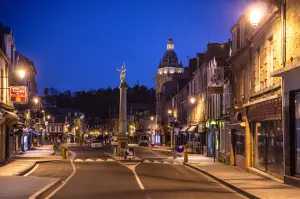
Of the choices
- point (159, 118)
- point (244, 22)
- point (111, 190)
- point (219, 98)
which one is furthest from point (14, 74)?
point (159, 118)

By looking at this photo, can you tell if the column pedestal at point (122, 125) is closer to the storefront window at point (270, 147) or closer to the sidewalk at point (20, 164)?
the sidewalk at point (20, 164)

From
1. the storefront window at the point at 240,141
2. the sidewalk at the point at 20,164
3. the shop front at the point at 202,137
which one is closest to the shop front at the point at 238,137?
the storefront window at the point at 240,141

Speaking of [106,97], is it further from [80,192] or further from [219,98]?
[80,192]

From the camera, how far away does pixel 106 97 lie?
185750mm

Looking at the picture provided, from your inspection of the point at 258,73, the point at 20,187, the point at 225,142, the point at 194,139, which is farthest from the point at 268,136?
the point at 194,139

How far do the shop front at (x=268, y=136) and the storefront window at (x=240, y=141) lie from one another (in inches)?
87.0

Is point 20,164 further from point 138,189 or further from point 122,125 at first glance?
point 138,189

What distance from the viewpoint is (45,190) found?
1844 cm

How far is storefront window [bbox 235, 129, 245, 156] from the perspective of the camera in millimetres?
31456

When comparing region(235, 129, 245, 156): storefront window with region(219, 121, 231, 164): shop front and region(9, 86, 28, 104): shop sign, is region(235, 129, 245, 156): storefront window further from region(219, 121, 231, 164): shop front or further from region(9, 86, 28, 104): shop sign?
region(9, 86, 28, 104): shop sign

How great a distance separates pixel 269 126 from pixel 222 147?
16.2m

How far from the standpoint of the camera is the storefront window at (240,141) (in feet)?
103

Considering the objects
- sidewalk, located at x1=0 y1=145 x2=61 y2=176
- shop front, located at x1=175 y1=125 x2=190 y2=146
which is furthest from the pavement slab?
shop front, located at x1=175 y1=125 x2=190 y2=146

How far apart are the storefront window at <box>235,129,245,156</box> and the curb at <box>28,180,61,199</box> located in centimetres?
1280
